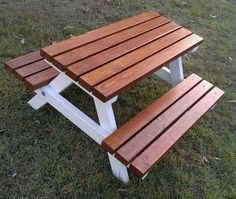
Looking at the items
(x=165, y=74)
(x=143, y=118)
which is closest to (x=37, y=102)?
(x=143, y=118)

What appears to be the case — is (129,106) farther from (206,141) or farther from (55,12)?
(55,12)

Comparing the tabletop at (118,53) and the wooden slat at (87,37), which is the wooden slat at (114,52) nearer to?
the tabletop at (118,53)

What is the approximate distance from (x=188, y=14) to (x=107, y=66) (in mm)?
3079

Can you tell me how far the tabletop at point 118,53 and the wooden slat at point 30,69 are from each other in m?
0.31

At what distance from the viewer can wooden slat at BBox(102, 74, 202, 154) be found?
2183 mm

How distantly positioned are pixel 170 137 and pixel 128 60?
1.95 ft

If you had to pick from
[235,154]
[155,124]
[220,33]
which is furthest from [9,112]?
[220,33]

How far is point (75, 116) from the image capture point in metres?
2.47

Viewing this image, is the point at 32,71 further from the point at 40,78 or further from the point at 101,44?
the point at 101,44

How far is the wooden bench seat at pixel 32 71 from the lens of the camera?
249 cm

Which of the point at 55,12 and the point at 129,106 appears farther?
the point at 55,12

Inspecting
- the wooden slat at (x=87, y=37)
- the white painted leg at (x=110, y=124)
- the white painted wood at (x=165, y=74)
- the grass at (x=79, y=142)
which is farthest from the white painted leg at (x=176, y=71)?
the white painted leg at (x=110, y=124)

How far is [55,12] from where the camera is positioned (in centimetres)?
421

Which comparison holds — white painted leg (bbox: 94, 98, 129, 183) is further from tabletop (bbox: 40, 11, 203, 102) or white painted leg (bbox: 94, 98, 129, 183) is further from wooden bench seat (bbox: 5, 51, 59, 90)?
wooden bench seat (bbox: 5, 51, 59, 90)
